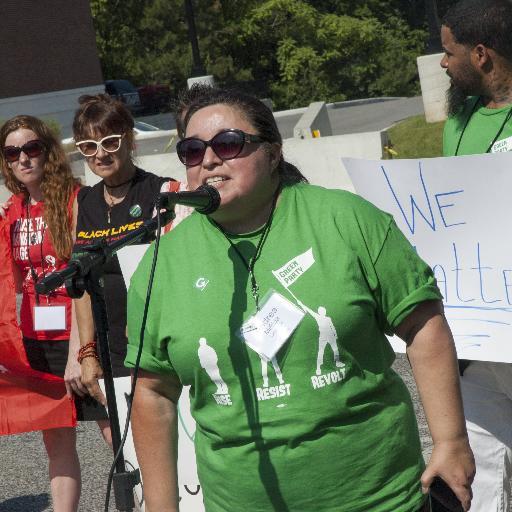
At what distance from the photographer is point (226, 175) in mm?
2664

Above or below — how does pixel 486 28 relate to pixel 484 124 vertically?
above

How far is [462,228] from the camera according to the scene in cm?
384

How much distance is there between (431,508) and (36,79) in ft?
136

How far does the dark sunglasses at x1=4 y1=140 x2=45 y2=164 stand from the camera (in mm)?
4734

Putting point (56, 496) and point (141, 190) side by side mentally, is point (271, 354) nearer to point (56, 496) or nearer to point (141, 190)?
point (141, 190)

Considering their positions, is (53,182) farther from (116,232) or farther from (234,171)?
(234,171)

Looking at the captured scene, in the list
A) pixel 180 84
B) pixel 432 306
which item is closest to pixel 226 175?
pixel 432 306

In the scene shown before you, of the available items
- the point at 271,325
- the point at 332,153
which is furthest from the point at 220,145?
the point at 332,153

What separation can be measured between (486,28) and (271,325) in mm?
1702

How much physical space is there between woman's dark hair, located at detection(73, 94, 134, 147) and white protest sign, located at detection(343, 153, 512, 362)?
97 cm

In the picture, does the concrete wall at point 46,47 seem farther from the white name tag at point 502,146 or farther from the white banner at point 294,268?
the white banner at point 294,268

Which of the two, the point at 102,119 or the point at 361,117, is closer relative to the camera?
the point at 102,119

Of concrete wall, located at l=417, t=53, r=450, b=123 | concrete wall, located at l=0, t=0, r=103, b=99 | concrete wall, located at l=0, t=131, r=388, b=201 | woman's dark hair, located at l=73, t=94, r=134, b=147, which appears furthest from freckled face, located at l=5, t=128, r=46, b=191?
concrete wall, located at l=0, t=0, r=103, b=99

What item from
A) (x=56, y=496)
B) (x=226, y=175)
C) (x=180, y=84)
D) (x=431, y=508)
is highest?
(x=226, y=175)
